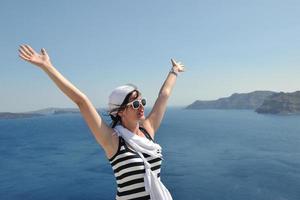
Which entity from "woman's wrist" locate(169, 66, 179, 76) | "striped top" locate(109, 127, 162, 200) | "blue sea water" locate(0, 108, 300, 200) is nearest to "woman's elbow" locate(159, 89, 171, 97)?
"woman's wrist" locate(169, 66, 179, 76)

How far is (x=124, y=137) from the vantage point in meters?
2.82

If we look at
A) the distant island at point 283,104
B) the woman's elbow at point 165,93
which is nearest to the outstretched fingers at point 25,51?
the woman's elbow at point 165,93

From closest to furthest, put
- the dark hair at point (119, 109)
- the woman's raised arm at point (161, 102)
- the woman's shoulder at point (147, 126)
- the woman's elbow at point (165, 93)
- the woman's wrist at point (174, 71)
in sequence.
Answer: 1. the dark hair at point (119, 109)
2. the woman's shoulder at point (147, 126)
3. the woman's raised arm at point (161, 102)
4. the woman's elbow at point (165, 93)
5. the woman's wrist at point (174, 71)

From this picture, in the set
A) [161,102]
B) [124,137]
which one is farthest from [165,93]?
[124,137]

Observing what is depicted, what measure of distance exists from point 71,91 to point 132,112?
64 cm

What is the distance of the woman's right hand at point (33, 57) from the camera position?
246 cm

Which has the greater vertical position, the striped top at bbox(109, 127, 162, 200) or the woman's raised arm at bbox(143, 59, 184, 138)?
the woman's raised arm at bbox(143, 59, 184, 138)

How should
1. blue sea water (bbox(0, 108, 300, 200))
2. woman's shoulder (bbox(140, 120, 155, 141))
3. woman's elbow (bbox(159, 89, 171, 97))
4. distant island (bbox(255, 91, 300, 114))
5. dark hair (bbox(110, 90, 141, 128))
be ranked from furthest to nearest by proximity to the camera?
distant island (bbox(255, 91, 300, 114)) → blue sea water (bbox(0, 108, 300, 200)) → woman's elbow (bbox(159, 89, 171, 97)) → woman's shoulder (bbox(140, 120, 155, 141)) → dark hair (bbox(110, 90, 141, 128))

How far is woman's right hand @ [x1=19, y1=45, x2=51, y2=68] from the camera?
246 cm

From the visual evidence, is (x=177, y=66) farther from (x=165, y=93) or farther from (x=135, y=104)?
(x=135, y=104)

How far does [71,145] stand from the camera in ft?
284

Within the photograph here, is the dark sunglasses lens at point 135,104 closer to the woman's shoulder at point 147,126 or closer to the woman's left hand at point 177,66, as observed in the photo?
the woman's shoulder at point 147,126

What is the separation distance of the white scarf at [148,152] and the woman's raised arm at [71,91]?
18 centimetres

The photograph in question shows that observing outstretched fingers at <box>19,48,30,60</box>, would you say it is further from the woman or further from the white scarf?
the white scarf
